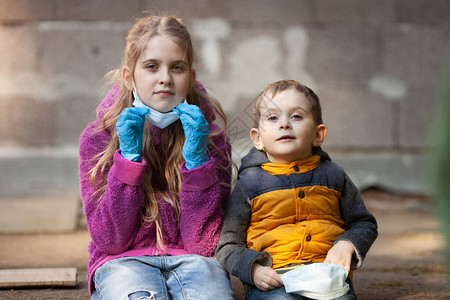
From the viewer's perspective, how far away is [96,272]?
64.9 inches

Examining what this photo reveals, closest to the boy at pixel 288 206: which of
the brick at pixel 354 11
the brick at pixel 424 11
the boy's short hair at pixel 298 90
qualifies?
the boy's short hair at pixel 298 90

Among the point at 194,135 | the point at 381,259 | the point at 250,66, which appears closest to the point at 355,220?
the point at 194,135

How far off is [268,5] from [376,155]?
4.99 feet

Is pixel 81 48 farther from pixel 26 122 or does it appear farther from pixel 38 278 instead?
pixel 38 278

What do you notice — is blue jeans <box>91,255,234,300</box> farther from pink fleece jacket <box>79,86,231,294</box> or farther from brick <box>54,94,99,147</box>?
brick <box>54,94,99,147</box>

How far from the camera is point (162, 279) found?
160 cm

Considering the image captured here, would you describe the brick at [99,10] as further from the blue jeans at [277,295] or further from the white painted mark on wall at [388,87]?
the blue jeans at [277,295]

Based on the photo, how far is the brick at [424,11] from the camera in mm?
4605

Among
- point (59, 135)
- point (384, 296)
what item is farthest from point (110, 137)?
point (59, 135)

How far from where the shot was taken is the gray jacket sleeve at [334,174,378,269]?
1604mm

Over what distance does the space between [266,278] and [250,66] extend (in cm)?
314

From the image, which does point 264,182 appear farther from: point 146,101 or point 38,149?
point 38,149

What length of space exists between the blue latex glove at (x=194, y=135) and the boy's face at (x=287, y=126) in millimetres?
206

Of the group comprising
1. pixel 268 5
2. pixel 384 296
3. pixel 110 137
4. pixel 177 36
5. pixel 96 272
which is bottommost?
pixel 384 296
